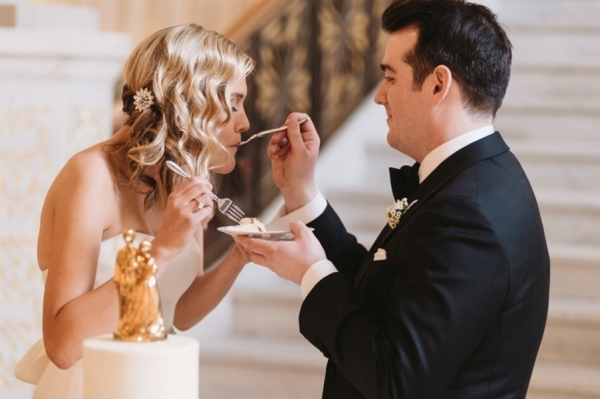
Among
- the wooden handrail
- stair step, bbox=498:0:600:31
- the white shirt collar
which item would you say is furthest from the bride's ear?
stair step, bbox=498:0:600:31

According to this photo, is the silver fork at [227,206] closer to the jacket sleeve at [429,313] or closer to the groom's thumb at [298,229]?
the groom's thumb at [298,229]

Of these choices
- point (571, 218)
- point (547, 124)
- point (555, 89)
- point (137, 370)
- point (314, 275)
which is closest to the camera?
point (137, 370)

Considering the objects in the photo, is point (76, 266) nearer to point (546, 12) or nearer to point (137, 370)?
point (137, 370)

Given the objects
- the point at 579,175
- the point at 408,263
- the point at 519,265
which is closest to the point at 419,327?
the point at 408,263

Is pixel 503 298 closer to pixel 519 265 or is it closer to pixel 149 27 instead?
pixel 519 265

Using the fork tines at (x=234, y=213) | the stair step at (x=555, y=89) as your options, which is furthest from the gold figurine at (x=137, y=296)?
the stair step at (x=555, y=89)

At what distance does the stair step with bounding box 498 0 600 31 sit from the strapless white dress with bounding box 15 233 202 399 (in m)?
3.49

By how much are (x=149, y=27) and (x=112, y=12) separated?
35 cm

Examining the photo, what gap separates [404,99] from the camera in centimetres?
212

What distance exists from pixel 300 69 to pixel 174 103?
8.63 feet

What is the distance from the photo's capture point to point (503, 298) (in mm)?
1849

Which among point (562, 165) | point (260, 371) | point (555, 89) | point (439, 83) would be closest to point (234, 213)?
point (439, 83)

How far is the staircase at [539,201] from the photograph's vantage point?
369 centimetres

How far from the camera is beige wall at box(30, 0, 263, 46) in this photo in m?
6.62
